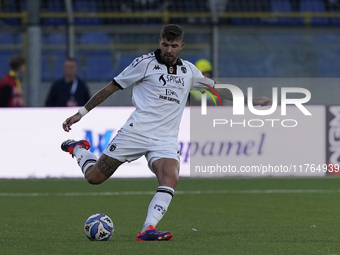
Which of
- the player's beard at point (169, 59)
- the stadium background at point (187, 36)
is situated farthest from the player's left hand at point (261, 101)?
the stadium background at point (187, 36)

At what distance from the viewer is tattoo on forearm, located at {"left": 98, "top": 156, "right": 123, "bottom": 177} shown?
630 cm

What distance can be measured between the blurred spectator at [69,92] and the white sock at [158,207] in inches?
276

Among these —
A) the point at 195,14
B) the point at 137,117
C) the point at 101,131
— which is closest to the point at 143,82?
the point at 137,117

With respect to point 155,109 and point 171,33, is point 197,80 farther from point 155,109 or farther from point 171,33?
point 171,33

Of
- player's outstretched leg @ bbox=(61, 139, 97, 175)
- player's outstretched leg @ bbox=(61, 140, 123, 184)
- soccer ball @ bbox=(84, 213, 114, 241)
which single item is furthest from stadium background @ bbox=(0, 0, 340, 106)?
soccer ball @ bbox=(84, 213, 114, 241)

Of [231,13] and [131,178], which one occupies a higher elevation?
[231,13]

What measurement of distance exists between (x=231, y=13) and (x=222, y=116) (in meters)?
3.99

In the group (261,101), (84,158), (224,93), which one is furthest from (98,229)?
(261,101)

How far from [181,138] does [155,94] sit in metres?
6.37

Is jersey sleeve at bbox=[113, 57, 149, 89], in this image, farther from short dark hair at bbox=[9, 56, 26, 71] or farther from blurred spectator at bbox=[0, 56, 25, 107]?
blurred spectator at bbox=[0, 56, 25, 107]

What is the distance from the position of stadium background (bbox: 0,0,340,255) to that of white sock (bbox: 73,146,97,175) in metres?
0.60

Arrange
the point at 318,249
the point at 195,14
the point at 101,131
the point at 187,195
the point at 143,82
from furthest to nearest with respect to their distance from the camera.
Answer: the point at 195,14
the point at 101,131
the point at 187,195
the point at 143,82
the point at 318,249

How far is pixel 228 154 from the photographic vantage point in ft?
41.0

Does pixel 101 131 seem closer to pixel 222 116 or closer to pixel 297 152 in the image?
pixel 222 116
